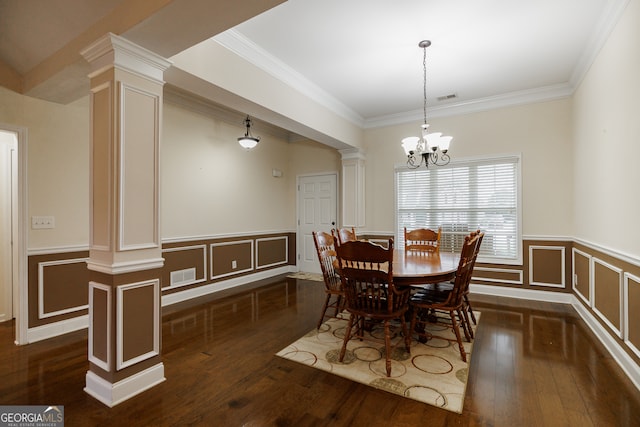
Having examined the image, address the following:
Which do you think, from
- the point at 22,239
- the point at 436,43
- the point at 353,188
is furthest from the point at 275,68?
the point at 22,239

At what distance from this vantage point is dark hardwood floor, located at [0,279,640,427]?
1840mm

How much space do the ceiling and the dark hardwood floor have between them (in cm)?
259

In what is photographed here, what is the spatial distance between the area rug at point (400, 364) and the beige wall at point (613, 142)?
159cm

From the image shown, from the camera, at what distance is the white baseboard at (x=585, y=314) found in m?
2.28

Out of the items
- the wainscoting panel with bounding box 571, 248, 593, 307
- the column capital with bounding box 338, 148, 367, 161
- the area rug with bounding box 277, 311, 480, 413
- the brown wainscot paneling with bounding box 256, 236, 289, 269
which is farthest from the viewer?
the brown wainscot paneling with bounding box 256, 236, 289, 269

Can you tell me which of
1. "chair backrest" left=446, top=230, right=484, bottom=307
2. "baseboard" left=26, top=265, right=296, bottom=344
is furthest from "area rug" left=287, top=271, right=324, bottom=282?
"chair backrest" left=446, top=230, right=484, bottom=307

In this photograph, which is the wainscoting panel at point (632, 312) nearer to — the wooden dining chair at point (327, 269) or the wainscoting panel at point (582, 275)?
the wainscoting panel at point (582, 275)

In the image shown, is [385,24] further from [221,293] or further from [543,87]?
[221,293]

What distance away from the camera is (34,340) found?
2896mm

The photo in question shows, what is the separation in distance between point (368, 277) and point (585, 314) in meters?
2.91

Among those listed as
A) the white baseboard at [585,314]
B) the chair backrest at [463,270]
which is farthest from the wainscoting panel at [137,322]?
the white baseboard at [585,314]

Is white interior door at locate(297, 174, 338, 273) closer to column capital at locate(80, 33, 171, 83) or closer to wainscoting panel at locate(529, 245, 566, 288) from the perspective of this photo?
wainscoting panel at locate(529, 245, 566, 288)

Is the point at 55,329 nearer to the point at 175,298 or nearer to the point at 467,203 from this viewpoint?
the point at 175,298

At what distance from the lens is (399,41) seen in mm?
3031
